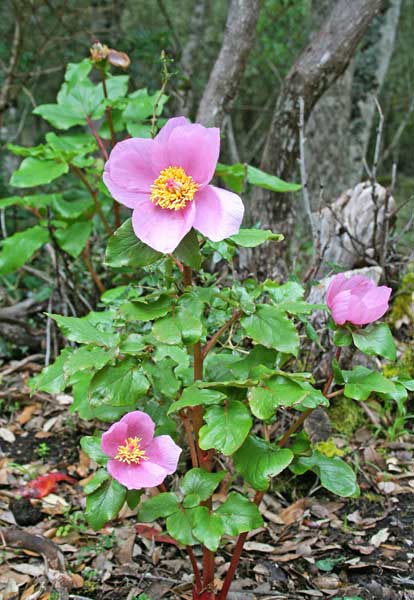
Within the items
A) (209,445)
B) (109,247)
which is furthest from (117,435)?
(109,247)

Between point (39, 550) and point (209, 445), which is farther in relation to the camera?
point (39, 550)

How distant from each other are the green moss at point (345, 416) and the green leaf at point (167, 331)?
1.33 meters

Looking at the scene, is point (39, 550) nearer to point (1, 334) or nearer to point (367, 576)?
point (367, 576)

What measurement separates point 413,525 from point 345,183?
360 centimetres

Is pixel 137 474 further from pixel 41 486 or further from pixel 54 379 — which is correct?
pixel 41 486

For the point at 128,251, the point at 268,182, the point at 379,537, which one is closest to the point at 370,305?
the point at 128,251

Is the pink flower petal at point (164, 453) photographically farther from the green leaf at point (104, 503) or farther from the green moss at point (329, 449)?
the green moss at point (329, 449)

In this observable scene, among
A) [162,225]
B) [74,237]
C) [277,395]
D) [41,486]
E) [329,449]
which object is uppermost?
[162,225]

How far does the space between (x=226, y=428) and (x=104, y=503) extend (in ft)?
1.06

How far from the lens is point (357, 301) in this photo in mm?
1205

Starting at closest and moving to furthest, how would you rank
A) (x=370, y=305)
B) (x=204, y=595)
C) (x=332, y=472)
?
(x=370, y=305) < (x=332, y=472) < (x=204, y=595)

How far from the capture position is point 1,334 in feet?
9.20

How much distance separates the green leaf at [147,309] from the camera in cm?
113

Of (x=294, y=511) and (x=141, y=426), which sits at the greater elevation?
(x=141, y=426)
